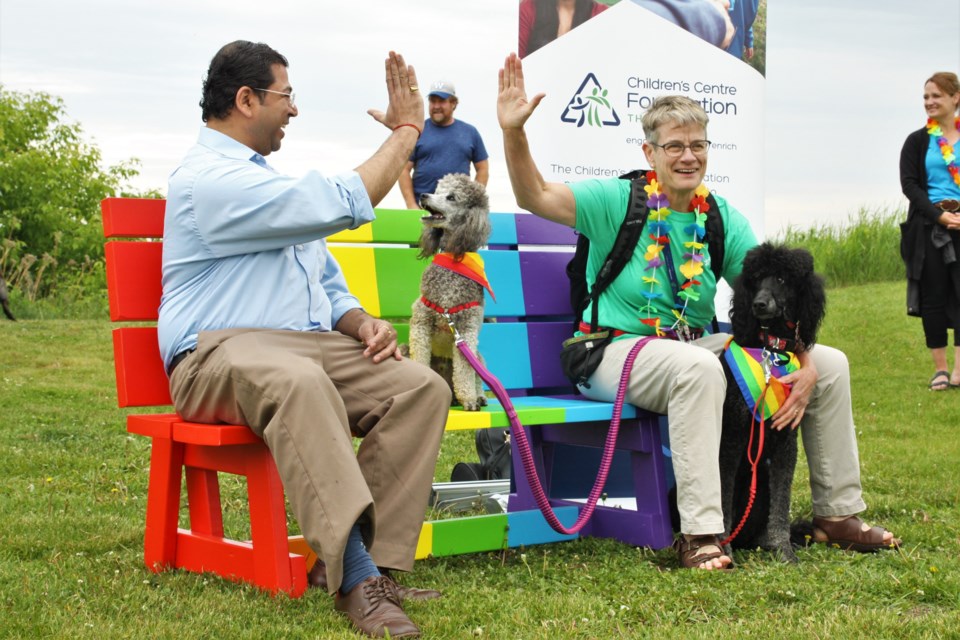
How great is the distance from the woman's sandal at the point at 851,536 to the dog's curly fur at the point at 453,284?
1.45m

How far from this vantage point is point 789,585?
11.4ft

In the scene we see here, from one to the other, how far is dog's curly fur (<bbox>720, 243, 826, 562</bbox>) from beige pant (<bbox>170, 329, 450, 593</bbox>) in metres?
1.21

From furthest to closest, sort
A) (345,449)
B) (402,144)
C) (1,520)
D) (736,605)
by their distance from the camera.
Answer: (1,520) < (402,144) < (736,605) < (345,449)

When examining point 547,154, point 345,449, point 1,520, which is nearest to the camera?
point 345,449

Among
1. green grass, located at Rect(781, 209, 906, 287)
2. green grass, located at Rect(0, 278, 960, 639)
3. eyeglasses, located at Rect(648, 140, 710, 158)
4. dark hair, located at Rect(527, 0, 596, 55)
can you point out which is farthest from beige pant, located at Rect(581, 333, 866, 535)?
green grass, located at Rect(781, 209, 906, 287)

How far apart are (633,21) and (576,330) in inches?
102

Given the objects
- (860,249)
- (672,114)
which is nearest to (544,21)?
(672,114)

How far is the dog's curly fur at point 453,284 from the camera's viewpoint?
3.97m

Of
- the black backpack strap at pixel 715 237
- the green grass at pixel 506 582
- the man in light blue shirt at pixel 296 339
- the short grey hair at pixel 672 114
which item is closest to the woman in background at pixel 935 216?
the green grass at pixel 506 582

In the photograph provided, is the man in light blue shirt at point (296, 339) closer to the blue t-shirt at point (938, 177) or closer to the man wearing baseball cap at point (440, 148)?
the man wearing baseball cap at point (440, 148)

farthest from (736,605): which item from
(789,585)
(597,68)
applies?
(597,68)

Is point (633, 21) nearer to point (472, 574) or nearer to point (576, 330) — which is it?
point (576, 330)

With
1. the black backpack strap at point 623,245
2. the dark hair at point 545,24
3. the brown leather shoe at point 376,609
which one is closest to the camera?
the brown leather shoe at point 376,609

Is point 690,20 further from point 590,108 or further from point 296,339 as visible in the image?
point 296,339
